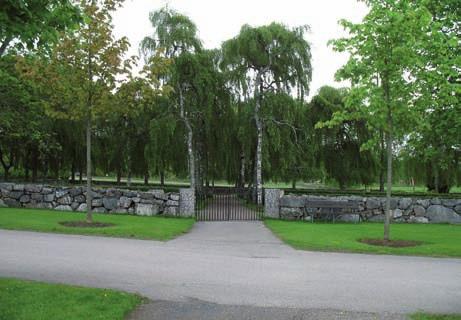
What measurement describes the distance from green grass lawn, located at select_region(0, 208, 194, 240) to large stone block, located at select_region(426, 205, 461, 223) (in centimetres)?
954

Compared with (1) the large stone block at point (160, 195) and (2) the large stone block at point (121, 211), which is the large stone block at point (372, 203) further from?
(2) the large stone block at point (121, 211)

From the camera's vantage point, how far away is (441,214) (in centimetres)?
1989

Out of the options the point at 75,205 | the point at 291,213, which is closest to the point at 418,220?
the point at 291,213

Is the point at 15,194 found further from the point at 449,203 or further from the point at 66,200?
the point at 449,203

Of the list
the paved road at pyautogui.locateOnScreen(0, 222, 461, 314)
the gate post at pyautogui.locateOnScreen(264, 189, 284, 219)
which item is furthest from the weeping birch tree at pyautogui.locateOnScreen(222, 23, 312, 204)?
the paved road at pyautogui.locateOnScreen(0, 222, 461, 314)

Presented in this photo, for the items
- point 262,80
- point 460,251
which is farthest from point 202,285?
point 262,80

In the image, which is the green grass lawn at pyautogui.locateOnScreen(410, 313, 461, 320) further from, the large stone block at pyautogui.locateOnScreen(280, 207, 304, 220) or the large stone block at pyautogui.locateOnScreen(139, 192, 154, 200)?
the large stone block at pyautogui.locateOnScreen(139, 192, 154, 200)

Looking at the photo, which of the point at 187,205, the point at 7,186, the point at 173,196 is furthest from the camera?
the point at 7,186

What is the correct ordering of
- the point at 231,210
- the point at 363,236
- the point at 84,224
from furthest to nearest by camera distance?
1. the point at 231,210
2. the point at 84,224
3. the point at 363,236

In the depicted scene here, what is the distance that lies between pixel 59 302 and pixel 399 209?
16353 millimetres

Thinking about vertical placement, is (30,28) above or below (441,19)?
below

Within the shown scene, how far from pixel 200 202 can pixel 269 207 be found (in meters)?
3.57

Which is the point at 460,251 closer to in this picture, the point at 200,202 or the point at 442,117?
the point at 442,117

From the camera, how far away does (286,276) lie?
8.88 m
